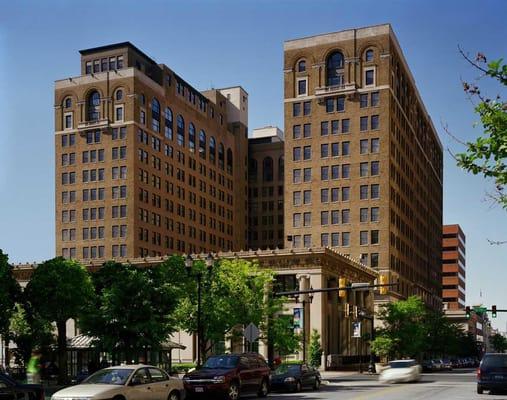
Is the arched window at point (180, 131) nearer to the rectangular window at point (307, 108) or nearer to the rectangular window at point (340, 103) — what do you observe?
the rectangular window at point (307, 108)

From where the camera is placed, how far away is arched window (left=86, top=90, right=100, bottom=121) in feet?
393

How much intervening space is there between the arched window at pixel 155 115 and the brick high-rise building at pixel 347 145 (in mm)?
23143

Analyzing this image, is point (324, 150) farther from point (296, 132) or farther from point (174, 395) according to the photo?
point (174, 395)

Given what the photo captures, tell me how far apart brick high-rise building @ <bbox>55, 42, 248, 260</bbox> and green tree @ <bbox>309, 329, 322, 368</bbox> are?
1898 inches

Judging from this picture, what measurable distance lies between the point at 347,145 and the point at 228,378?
8056 cm

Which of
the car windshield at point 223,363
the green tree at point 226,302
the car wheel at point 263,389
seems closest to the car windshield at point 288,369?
the car wheel at point 263,389

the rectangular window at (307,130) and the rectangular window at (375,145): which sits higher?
the rectangular window at (307,130)

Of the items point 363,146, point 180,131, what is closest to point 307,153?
point 363,146

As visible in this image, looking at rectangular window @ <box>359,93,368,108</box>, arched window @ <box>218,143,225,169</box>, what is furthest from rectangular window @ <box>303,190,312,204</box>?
arched window @ <box>218,143,225,169</box>

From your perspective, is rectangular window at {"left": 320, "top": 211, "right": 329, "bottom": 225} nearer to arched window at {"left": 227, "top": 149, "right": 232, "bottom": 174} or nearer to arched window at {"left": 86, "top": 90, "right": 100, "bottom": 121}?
arched window at {"left": 86, "top": 90, "right": 100, "bottom": 121}

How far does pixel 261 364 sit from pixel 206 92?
393 feet

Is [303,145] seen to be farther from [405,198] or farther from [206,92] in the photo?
[206,92]

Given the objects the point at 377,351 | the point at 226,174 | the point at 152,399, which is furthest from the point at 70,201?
the point at 152,399

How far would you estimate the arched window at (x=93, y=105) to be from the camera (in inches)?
4717
